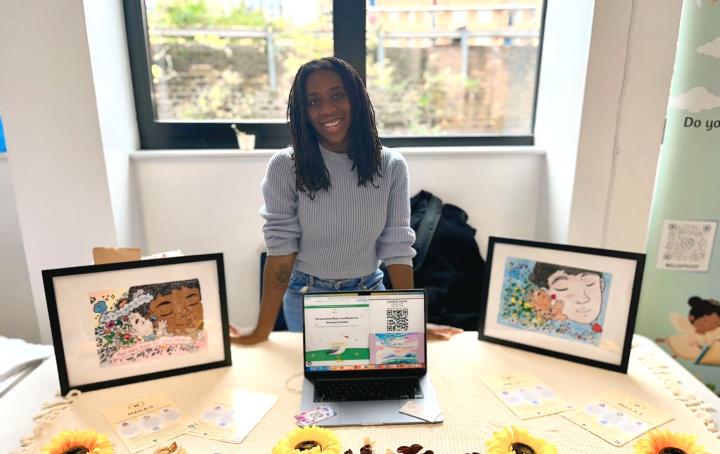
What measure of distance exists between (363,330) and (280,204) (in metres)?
0.39

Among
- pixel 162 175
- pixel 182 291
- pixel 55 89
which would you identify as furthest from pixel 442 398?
pixel 55 89

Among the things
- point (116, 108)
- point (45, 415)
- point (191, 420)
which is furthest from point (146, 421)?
point (116, 108)

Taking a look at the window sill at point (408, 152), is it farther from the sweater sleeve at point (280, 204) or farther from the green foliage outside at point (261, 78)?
the sweater sleeve at point (280, 204)

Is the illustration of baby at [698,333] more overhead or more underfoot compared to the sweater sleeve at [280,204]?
more underfoot

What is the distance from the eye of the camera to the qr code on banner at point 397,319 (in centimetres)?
104

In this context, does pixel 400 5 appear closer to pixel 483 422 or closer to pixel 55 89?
pixel 55 89

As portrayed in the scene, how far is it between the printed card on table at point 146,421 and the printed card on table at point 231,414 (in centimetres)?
4

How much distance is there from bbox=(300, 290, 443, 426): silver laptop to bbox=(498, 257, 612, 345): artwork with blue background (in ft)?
0.90

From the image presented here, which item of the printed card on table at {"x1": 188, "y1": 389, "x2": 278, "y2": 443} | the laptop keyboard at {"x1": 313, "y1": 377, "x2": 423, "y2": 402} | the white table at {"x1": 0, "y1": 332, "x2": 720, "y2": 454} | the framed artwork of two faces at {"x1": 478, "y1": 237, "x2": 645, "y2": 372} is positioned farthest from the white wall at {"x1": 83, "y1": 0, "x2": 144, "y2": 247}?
the framed artwork of two faces at {"x1": 478, "y1": 237, "x2": 645, "y2": 372}

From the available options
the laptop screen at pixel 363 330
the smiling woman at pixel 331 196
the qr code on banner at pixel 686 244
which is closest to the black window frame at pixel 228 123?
the qr code on banner at pixel 686 244

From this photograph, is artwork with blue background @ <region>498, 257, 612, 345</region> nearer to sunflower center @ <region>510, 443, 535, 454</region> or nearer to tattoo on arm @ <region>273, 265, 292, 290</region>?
sunflower center @ <region>510, 443, 535, 454</region>

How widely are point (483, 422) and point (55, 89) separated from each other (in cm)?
168

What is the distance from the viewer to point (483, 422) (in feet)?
3.04

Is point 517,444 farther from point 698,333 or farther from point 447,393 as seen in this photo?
point 698,333
